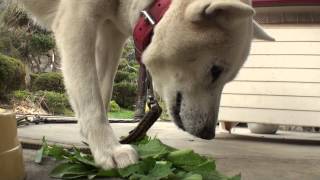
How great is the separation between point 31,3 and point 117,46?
1.41 ft

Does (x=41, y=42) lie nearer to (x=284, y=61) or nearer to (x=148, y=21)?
(x=284, y=61)

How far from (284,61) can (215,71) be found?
1382mm

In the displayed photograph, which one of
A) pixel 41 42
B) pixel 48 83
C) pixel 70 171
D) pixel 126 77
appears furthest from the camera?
pixel 126 77

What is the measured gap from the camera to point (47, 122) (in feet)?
13.4

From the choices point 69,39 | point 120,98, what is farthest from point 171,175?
point 120,98

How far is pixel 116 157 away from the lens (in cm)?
167

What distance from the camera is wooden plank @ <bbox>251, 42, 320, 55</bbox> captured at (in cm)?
309

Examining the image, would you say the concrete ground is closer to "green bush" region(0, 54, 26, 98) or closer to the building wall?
the building wall

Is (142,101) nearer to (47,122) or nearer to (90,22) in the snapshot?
(47,122)

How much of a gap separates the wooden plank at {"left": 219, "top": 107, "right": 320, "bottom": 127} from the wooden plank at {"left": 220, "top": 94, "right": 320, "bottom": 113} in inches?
1.0

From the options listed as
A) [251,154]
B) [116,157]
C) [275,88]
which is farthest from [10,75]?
[116,157]

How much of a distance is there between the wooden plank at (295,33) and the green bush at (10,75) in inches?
212

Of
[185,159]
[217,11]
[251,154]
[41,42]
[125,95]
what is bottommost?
[251,154]

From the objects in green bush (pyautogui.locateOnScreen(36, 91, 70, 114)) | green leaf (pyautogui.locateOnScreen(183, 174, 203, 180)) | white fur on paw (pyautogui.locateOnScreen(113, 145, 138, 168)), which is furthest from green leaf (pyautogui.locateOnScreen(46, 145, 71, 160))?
green bush (pyautogui.locateOnScreen(36, 91, 70, 114))
